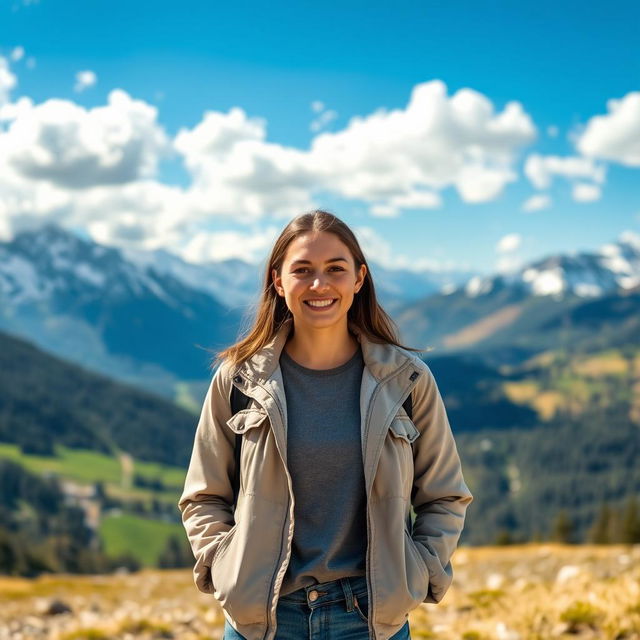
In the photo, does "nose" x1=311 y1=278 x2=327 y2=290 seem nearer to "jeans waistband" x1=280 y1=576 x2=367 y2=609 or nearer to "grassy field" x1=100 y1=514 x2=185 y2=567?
"jeans waistband" x1=280 y1=576 x2=367 y2=609

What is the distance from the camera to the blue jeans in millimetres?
4559

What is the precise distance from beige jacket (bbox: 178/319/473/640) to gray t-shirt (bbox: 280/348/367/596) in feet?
0.31

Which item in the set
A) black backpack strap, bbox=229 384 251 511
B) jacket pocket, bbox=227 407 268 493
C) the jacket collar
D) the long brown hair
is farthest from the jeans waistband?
the long brown hair

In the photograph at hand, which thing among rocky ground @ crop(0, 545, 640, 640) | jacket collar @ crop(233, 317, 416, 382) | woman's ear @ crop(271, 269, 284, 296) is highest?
woman's ear @ crop(271, 269, 284, 296)

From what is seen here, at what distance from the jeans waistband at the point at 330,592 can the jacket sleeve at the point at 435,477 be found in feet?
1.66

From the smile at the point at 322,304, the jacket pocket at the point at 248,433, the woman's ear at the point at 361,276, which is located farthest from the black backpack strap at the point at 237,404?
the woman's ear at the point at 361,276

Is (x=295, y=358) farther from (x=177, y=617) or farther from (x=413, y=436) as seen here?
(x=177, y=617)

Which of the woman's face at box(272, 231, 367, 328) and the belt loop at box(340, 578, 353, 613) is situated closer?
the belt loop at box(340, 578, 353, 613)

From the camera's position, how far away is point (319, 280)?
4.97 metres

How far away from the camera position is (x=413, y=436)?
15.8 feet

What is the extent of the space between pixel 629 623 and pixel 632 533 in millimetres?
65633

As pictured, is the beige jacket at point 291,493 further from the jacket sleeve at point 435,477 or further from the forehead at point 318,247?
the forehead at point 318,247

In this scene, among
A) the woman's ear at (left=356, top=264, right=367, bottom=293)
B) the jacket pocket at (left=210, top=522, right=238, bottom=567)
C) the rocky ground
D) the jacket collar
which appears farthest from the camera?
the rocky ground

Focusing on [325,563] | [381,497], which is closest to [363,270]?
[381,497]
